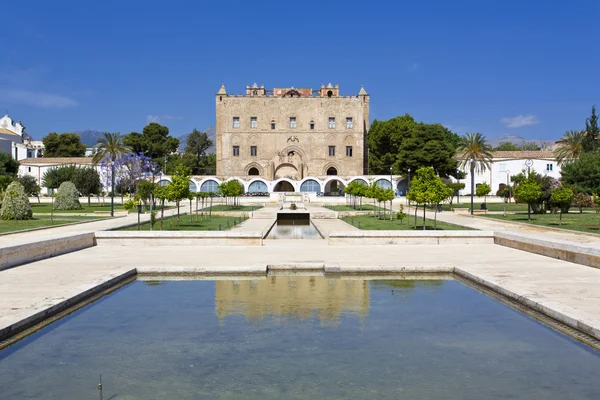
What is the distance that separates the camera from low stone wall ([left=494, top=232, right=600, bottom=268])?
11.2m

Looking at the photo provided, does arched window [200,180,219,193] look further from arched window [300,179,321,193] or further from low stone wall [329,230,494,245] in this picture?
low stone wall [329,230,494,245]

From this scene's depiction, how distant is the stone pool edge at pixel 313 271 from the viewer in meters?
6.56

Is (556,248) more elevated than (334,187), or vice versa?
(334,187)

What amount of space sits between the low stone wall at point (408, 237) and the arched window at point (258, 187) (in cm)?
4226

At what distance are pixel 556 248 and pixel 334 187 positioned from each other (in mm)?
50507

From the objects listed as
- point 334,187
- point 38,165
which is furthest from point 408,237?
point 38,165

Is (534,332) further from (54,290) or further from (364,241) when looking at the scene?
(364,241)

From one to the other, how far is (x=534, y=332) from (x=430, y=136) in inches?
1973

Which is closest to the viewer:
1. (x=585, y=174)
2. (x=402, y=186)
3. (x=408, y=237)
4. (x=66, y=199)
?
(x=408, y=237)

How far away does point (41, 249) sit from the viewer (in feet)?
40.4

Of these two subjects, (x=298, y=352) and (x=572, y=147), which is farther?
(x=572, y=147)

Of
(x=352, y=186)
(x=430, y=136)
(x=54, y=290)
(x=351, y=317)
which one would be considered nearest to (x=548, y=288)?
(x=351, y=317)

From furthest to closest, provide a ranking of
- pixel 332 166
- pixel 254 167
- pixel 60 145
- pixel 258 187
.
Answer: pixel 60 145 → pixel 332 166 → pixel 254 167 → pixel 258 187

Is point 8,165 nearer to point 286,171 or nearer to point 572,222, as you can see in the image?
point 286,171
